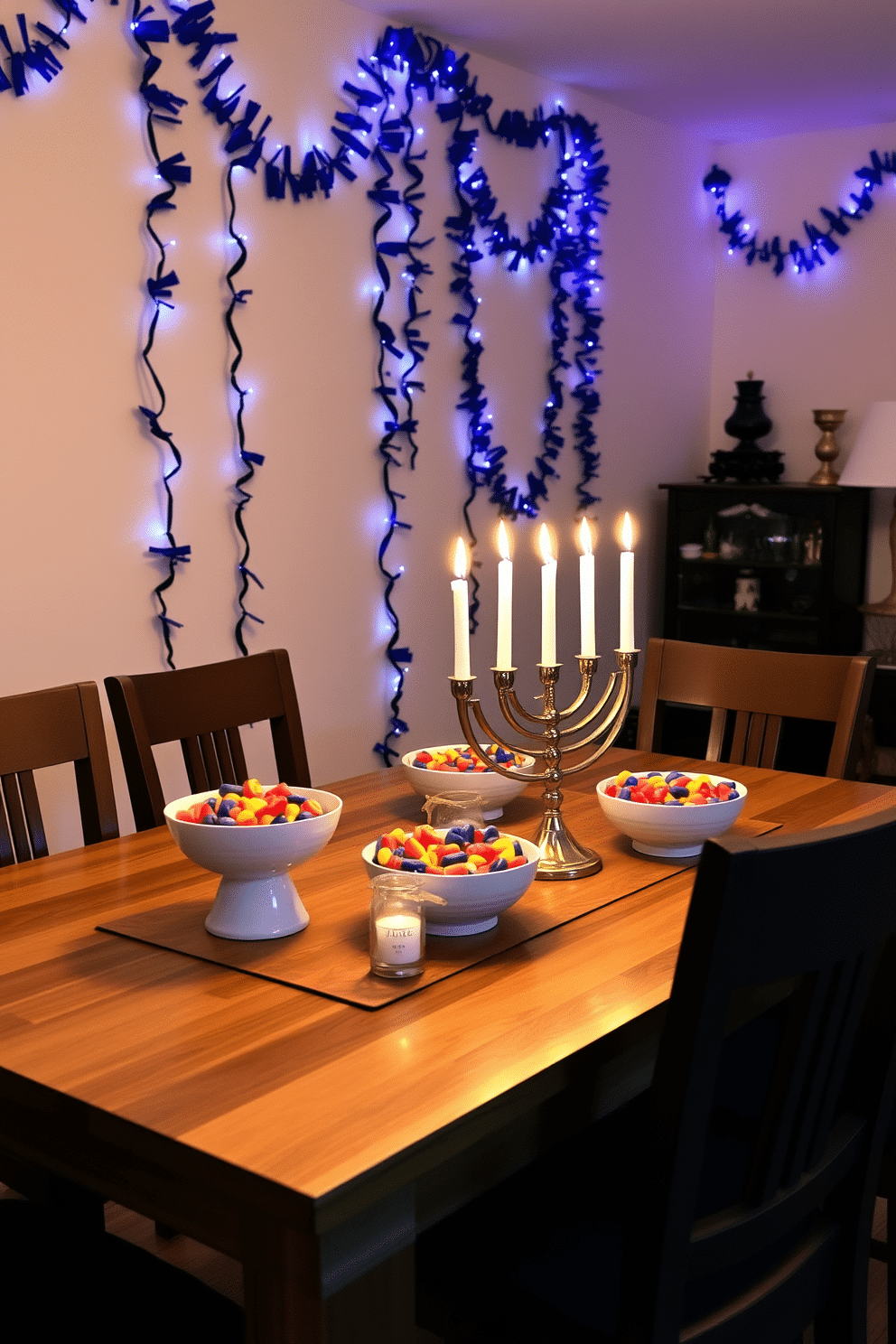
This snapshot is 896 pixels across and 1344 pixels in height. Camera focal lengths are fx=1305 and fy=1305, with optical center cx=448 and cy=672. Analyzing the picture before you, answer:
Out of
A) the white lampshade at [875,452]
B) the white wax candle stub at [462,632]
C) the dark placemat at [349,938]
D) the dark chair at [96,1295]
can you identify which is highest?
the white lampshade at [875,452]

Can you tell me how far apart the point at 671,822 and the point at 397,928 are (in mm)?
539

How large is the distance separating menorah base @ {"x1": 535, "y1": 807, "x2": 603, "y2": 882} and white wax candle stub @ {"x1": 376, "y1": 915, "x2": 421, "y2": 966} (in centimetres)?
40

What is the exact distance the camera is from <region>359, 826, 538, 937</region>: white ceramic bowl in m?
1.40

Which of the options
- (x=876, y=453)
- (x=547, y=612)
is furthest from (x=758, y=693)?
(x=876, y=453)

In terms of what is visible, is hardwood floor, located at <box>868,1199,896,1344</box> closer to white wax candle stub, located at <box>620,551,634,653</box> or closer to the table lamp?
white wax candle stub, located at <box>620,551,634,653</box>

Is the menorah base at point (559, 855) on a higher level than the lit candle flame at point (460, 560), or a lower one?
lower

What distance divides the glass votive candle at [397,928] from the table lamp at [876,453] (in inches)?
138

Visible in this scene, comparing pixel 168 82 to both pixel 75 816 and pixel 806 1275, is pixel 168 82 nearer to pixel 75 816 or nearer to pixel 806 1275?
pixel 75 816

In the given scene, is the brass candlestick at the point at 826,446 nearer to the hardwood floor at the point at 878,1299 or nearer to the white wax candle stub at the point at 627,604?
the hardwood floor at the point at 878,1299

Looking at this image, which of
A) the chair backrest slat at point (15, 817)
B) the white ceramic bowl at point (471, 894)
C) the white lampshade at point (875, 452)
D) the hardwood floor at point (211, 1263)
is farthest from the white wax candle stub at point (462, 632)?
the white lampshade at point (875, 452)

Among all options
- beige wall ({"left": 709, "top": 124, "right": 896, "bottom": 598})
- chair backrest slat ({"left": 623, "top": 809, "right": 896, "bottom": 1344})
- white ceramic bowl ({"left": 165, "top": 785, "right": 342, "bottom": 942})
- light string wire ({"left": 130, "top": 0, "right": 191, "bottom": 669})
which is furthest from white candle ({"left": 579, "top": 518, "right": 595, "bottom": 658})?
beige wall ({"left": 709, "top": 124, "right": 896, "bottom": 598})

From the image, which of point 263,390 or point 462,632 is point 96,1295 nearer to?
point 462,632

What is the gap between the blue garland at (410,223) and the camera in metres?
3.24

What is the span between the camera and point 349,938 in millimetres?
1470
